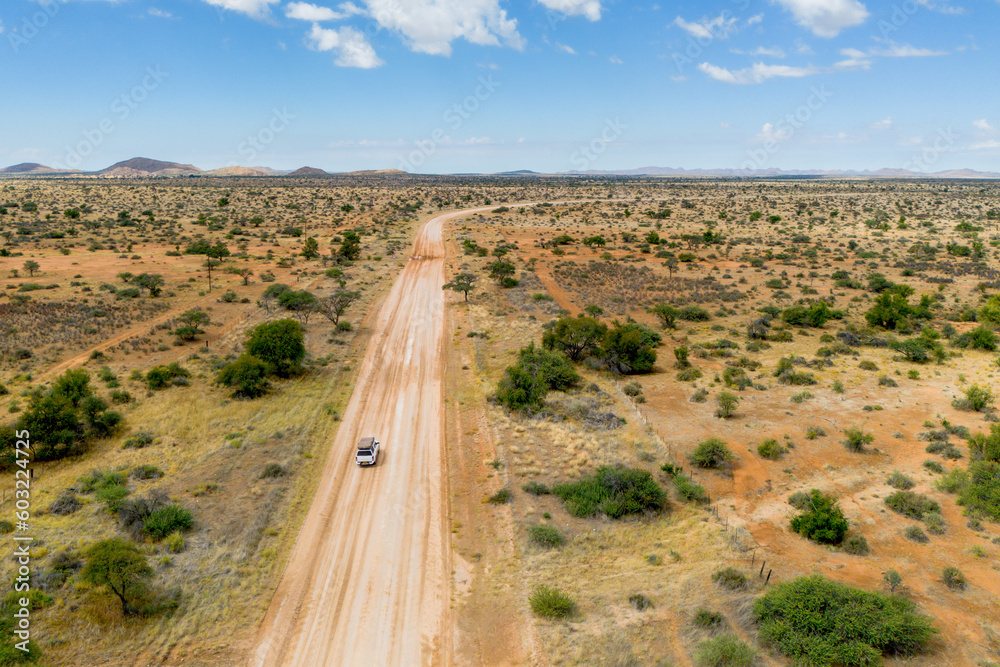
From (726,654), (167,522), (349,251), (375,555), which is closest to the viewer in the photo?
(726,654)

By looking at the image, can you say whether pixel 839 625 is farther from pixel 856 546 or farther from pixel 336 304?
pixel 336 304

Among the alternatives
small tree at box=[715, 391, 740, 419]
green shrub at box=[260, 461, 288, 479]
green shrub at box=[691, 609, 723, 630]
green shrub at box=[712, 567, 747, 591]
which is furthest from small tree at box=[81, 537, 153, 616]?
small tree at box=[715, 391, 740, 419]

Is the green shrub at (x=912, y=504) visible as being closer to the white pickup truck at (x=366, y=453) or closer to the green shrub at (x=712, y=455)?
the green shrub at (x=712, y=455)

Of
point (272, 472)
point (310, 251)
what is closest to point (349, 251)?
point (310, 251)

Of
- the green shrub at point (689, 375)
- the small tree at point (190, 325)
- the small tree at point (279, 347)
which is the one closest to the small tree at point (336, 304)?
the small tree at point (279, 347)

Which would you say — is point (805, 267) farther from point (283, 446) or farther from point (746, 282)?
point (283, 446)

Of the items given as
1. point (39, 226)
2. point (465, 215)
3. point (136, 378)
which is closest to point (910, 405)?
point (136, 378)
